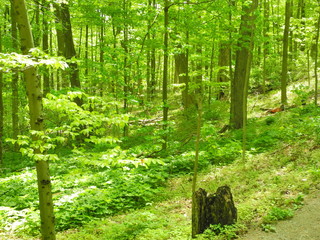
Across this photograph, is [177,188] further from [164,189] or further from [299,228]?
[299,228]

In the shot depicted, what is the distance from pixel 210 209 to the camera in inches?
178

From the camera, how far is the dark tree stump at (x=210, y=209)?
4430 millimetres

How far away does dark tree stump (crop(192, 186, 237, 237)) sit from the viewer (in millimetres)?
4430

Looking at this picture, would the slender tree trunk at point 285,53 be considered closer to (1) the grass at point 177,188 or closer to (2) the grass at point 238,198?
(1) the grass at point 177,188

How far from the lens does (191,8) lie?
10375 millimetres

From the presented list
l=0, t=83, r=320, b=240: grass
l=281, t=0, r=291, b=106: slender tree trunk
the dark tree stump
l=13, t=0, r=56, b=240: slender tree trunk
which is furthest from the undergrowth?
l=281, t=0, r=291, b=106: slender tree trunk

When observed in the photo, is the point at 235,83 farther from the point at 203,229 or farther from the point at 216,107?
the point at 203,229

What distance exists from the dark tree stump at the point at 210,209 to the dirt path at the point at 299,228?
491mm

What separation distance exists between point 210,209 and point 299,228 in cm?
157

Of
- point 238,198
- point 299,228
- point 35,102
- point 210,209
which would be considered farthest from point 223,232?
point 35,102

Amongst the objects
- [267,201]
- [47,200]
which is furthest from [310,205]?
[47,200]

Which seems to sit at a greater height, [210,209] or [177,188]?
[210,209]

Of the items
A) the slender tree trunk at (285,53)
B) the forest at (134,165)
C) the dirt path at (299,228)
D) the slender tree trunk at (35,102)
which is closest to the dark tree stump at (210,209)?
the forest at (134,165)

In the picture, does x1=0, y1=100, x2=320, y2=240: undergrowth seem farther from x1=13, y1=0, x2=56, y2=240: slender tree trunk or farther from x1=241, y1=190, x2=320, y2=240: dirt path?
x1=13, y1=0, x2=56, y2=240: slender tree trunk
